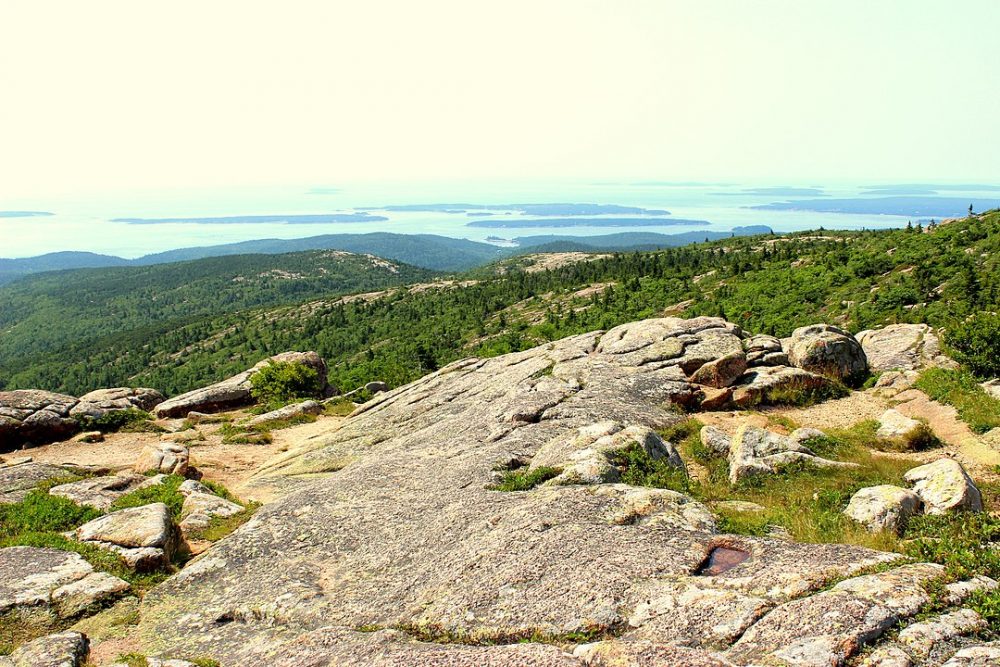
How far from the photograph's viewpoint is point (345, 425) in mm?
23844

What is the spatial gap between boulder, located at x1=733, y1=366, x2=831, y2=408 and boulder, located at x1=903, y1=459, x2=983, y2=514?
8.66m

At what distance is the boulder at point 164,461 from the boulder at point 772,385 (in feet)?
64.6

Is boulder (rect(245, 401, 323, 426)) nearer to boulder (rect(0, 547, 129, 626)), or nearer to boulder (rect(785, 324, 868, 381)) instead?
boulder (rect(0, 547, 129, 626))

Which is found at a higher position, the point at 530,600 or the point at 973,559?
the point at 973,559

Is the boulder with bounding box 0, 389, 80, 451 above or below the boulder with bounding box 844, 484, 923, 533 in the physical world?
below

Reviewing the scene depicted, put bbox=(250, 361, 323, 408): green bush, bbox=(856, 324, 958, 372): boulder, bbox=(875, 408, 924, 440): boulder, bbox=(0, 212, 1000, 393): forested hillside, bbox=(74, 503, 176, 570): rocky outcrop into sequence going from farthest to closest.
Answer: bbox=(0, 212, 1000, 393): forested hillside
bbox=(250, 361, 323, 408): green bush
bbox=(856, 324, 958, 372): boulder
bbox=(875, 408, 924, 440): boulder
bbox=(74, 503, 176, 570): rocky outcrop

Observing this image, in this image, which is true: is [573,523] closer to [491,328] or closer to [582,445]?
[582,445]

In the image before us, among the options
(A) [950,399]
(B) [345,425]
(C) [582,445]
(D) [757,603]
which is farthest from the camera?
(B) [345,425]

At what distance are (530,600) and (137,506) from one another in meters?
12.7

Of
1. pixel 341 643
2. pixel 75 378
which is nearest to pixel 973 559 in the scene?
pixel 341 643

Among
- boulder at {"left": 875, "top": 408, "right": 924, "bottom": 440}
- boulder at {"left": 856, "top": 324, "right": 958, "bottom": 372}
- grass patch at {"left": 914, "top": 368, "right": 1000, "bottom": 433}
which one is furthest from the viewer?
boulder at {"left": 856, "top": 324, "right": 958, "bottom": 372}

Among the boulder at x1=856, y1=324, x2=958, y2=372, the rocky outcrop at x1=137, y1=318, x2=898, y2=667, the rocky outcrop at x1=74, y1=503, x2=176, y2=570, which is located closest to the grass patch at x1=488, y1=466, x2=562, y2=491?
the rocky outcrop at x1=137, y1=318, x2=898, y2=667

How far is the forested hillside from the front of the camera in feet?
121

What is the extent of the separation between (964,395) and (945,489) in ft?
32.4
